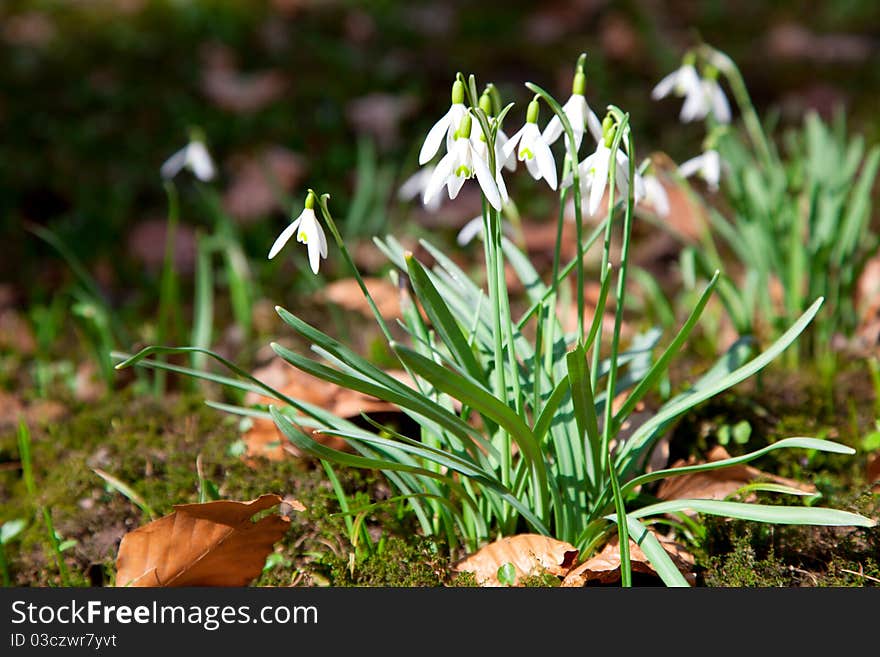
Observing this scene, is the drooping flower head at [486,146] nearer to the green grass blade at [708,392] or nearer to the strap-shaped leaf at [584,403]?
the strap-shaped leaf at [584,403]

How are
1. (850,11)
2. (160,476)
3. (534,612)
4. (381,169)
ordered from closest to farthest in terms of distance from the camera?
1. (534,612)
2. (160,476)
3. (381,169)
4. (850,11)

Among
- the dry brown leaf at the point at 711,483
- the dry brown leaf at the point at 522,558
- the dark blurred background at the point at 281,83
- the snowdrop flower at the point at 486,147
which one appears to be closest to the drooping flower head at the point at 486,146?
the snowdrop flower at the point at 486,147

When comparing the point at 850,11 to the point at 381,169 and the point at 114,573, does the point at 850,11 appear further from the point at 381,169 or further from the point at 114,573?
the point at 114,573

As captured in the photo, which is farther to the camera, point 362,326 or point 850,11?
point 850,11

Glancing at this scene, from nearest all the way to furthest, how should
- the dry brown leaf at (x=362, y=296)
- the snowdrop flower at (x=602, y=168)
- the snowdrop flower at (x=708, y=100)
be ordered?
the snowdrop flower at (x=602, y=168)
the snowdrop flower at (x=708, y=100)
the dry brown leaf at (x=362, y=296)

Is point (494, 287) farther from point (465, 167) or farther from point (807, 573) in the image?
point (807, 573)

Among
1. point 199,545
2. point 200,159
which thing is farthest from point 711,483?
point 200,159

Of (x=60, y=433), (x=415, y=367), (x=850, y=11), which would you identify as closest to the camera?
(x=415, y=367)

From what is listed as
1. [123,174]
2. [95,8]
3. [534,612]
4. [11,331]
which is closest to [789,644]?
[534,612]
